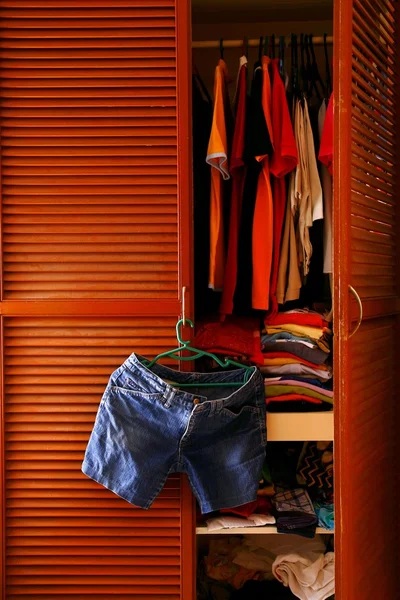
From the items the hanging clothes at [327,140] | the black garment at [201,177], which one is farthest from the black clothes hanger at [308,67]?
the black garment at [201,177]

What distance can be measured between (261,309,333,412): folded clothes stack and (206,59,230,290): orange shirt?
254 mm

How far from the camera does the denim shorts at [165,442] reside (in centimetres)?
163

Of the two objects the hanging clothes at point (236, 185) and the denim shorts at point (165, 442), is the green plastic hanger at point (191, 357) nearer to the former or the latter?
the denim shorts at point (165, 442)

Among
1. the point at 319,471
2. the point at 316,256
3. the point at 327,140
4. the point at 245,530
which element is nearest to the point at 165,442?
the point at 245,530

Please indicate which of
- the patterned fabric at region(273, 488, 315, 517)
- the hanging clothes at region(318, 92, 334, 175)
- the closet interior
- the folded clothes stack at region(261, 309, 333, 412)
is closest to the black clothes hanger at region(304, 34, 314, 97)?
the closet interior

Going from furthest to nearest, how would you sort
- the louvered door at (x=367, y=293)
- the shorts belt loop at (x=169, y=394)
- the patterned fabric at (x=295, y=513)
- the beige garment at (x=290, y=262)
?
the beige garment at (x=290, y=262) < the patterned fabric at (x=295, y=513) < the shorts belt loop at (x=169, y=394) < the louvered door at (x=367, y=293)

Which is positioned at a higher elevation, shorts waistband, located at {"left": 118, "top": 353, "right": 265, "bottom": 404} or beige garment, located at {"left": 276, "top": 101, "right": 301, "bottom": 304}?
beige garment, located at {"left": 276, "top": 101, "right": 301, "bottom": 304}

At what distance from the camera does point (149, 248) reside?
1.71 metres

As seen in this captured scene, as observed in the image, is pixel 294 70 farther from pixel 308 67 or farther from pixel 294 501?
pixel 294 501

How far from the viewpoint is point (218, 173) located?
1871 millimetres

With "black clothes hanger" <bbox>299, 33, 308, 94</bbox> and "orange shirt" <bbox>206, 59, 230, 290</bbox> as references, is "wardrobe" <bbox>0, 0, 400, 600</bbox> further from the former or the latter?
"black clothes hanger" <bbox>299, 33, 308, 94</bbox>

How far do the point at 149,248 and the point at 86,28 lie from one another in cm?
68

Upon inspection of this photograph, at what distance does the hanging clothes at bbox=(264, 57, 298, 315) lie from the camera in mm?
1768

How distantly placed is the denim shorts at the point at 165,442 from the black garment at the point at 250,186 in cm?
36
